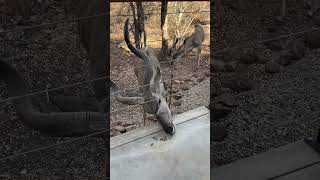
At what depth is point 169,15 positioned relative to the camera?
200cm

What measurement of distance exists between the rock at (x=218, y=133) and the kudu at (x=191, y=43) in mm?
291

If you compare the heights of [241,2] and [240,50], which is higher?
[241,2]

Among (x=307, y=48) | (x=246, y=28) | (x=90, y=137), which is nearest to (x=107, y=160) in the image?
(x=90, y=137)

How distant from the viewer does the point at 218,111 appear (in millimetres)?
1999

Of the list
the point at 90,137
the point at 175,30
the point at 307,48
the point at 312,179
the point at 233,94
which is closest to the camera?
the point at 312,179

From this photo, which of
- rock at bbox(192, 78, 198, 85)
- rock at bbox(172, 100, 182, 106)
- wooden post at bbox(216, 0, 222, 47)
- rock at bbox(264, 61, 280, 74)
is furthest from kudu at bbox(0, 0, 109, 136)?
rock at bbox(264, 61, 280, 74)

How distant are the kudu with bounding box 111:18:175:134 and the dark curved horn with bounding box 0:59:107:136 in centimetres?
11

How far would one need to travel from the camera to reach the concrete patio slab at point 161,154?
155cm

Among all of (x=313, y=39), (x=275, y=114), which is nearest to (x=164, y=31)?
(x=275, y=114)

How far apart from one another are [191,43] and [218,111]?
27 cm

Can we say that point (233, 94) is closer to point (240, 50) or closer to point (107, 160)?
point (240, 50)

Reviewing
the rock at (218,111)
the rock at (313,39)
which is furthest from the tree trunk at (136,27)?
the rock at (313,39)

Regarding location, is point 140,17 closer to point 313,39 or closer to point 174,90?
point 174,90

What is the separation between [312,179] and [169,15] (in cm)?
82
